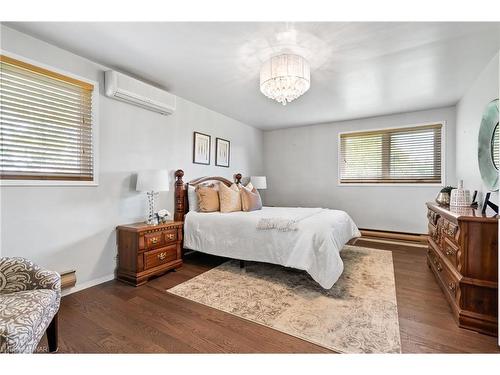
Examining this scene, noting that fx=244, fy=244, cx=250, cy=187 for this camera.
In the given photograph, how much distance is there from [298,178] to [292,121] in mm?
1264

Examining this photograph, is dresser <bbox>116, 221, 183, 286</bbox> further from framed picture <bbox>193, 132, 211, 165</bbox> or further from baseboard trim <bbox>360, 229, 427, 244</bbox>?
baseboard trim <bbox>360, 229, 427, 244</bbox>

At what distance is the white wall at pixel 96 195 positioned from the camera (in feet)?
6.90

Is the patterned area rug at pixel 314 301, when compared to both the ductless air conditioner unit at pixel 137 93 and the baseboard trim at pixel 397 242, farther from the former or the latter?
the ductless air conditioner unit at pixel 137 93

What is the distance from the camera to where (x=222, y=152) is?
14.9 ft

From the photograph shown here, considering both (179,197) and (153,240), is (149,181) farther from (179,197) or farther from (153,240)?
(179,197)

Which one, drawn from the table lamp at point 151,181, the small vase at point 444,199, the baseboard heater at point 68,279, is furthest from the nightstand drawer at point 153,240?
the small vase at point 444,199

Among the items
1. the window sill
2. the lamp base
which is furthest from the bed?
the window sill

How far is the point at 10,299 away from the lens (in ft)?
4.32

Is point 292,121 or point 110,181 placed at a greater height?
point 292,121

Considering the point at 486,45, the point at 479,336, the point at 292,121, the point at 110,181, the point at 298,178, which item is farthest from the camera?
the point at 298,178

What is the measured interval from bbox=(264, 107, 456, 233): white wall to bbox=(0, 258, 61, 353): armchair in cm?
459

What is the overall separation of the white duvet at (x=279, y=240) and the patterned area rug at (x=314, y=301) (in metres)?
0.23
